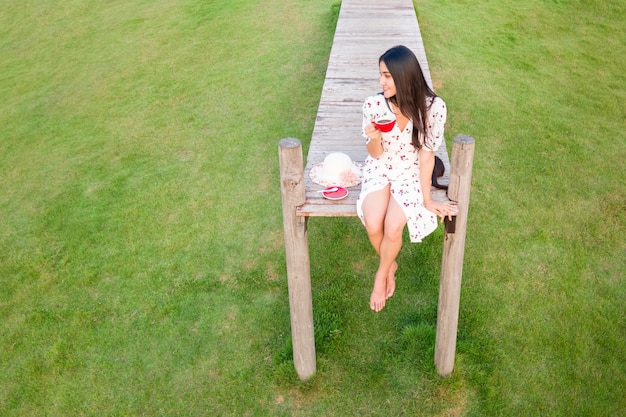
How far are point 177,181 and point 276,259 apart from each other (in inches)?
79.0

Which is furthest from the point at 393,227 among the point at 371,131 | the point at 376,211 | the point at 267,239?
the point at 267,239

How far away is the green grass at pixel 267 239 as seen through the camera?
496cm

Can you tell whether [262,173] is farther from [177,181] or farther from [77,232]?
[77,232]

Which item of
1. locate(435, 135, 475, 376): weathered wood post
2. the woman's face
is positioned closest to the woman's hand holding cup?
the woman's face

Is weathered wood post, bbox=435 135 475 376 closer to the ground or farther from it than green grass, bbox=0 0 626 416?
farther from it

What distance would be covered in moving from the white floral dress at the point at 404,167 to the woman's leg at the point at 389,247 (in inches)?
2.2

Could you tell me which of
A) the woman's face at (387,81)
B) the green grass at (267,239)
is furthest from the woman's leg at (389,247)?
the green grass at (267,239)

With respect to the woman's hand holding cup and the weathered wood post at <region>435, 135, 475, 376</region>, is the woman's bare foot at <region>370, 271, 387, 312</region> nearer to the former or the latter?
the weathered wood post at <region>435, 135, 475, 376</region>

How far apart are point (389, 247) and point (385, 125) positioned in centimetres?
90

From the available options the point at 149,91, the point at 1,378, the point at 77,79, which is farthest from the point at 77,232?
the point at 77,79

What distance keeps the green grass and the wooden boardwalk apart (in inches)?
40.5

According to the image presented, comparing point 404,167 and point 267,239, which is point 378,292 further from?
point 267,239

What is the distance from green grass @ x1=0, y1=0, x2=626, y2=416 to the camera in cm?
496

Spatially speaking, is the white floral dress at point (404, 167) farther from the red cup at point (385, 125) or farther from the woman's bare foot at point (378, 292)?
the woman's bare foot at point (378, 292)
